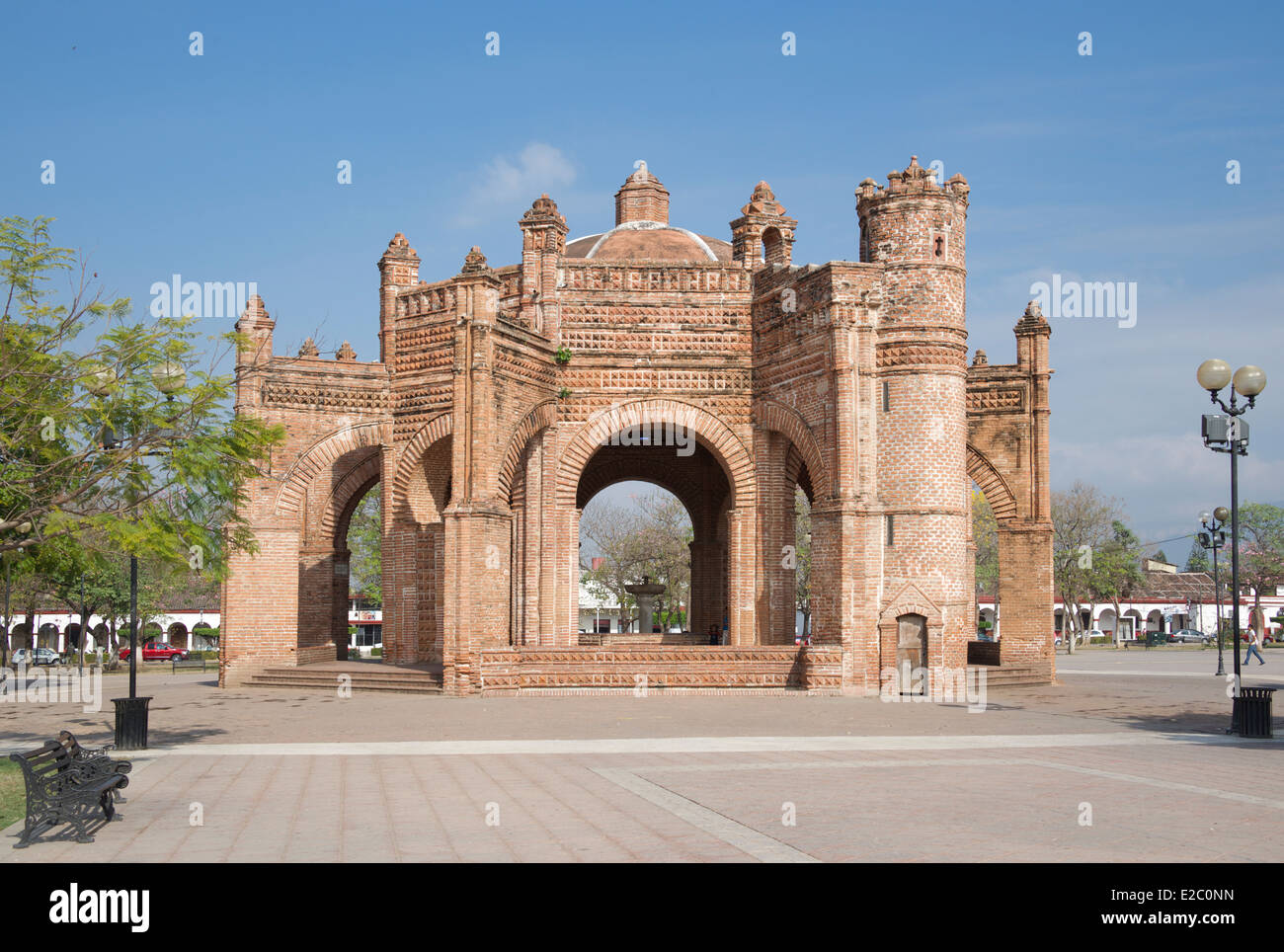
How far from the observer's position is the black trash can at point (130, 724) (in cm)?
1245

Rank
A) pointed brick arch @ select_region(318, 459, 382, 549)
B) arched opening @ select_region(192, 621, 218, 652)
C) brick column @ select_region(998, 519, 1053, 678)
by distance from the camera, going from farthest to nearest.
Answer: arched opening @ select_region(192, 621, 218, 652) < pointed brick arch @ select_region(318, 459, 382, 549) < brick column @ select_region(998, 519, 1053, 678)

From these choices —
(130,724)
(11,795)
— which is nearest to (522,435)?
(130,724)

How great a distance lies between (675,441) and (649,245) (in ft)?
16.6

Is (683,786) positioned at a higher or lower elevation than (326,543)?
lower

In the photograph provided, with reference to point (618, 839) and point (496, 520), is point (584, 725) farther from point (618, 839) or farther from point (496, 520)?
point (618, 839)

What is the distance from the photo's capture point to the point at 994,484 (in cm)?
Result: 2528

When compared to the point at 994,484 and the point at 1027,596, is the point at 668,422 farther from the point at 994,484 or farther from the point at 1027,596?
the point at 1027,596

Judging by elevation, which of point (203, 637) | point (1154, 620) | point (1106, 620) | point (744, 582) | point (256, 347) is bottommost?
point (1106, 620)

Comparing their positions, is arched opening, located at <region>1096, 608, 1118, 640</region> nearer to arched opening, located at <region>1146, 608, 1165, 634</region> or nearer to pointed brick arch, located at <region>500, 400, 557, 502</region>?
arched opening, located at <region>1146, 608, 1165, 634</region>

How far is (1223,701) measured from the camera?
19.6 meters

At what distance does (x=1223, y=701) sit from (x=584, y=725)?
38.6 feet

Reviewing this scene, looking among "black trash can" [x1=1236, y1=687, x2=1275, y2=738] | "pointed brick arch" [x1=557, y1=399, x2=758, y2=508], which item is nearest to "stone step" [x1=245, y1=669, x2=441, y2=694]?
"pointed brick arch" [x1=557, y1=399, x2=758, y2=508]

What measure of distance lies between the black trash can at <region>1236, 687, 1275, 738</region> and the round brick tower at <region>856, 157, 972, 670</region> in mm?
7119

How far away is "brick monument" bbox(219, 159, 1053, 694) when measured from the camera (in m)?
20.5
